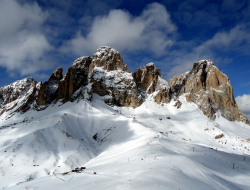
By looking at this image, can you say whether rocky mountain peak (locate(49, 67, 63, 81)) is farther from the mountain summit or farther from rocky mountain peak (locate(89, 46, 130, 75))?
rocky mountain peak (locate(89, 46, 130, 75))

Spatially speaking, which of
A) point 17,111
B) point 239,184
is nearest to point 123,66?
point 17,111

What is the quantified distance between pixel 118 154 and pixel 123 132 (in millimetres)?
9695

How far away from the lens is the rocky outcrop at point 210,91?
52312 millimetres

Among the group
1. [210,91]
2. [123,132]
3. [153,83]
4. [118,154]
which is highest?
[153,83]

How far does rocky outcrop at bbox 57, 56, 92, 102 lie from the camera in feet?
169

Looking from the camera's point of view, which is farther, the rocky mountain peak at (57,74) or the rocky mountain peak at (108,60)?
the rocky mountain peak at (57,74)

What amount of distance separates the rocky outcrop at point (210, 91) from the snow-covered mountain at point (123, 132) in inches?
13.4

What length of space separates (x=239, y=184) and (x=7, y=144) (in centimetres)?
2183

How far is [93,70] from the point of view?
5172 centimetres

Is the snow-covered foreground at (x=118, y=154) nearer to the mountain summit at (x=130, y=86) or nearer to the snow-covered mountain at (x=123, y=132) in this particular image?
the snow-covered mountain at (x=123, y=132)

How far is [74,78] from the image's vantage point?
5334cm

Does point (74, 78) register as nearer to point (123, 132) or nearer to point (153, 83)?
point (153, 83)

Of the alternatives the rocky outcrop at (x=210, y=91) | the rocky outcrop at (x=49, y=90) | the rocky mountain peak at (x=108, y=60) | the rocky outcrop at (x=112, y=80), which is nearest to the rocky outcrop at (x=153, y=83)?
the rocky outcrop at (x=210, y=91)

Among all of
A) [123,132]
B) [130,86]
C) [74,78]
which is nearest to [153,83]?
[130,86]
